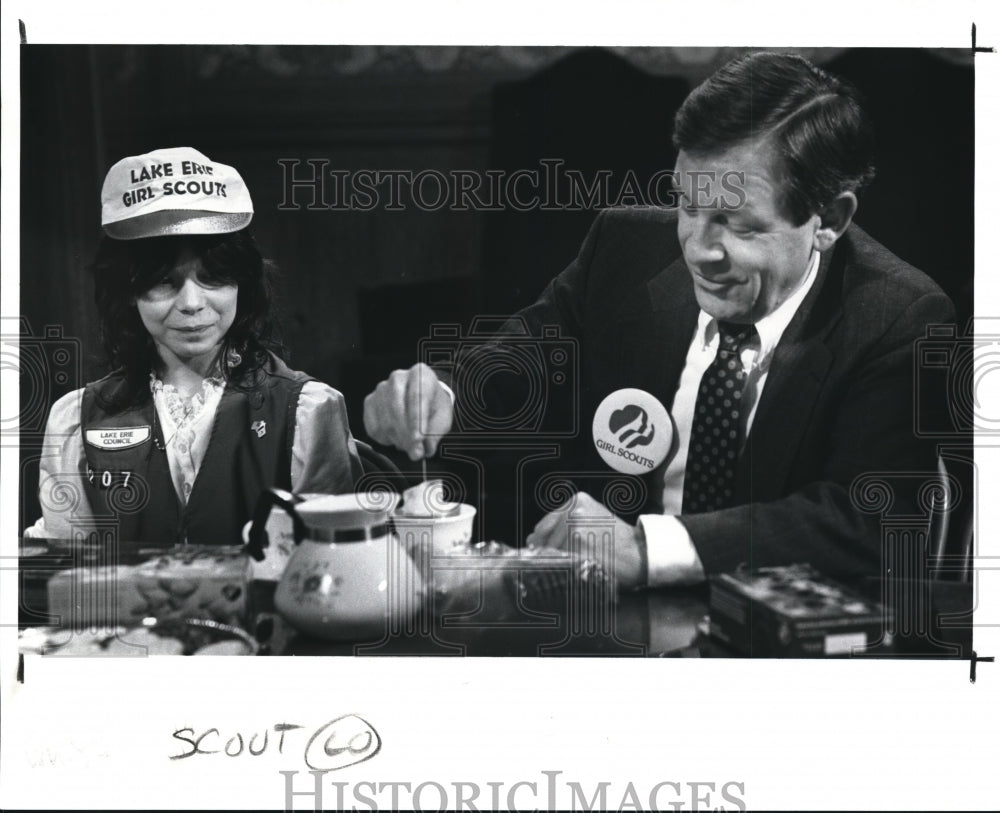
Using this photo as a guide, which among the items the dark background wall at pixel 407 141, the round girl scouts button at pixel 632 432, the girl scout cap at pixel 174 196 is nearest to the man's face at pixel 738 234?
the dark background wall at pixel 407 141

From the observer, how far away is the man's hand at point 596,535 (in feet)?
6.25

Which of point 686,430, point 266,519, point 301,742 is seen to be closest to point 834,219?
point 686,430

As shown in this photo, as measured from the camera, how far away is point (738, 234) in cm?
186

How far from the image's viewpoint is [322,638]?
190cm

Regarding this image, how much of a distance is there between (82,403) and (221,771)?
0.81 meters

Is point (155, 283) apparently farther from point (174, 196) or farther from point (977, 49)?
point (977, 49)

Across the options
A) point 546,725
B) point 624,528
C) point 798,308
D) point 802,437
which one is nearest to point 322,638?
point 546,725

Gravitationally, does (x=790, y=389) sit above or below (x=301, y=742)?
above

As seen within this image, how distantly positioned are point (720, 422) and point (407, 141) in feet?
2.82

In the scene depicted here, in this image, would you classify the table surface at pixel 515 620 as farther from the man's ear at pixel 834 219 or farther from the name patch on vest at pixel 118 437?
the man's ear at pixel 834 219

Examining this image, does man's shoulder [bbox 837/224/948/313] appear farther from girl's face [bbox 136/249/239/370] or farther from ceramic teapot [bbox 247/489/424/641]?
girl's face [bbox 136/249/239/370]

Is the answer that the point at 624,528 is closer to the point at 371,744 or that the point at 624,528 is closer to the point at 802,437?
the point at 802,437

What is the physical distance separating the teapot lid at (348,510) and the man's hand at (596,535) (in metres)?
0.32

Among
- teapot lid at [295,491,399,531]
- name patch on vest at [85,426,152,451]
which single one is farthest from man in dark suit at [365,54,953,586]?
name patch on vest at [85,426,152,451]
